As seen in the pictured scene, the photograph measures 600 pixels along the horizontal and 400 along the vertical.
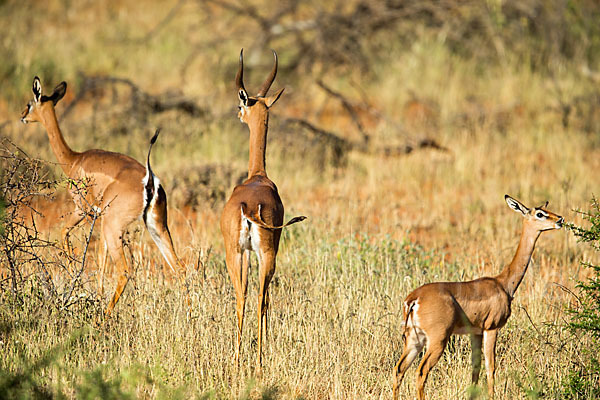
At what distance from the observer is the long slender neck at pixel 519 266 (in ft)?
16.8

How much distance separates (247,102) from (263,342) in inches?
76.9

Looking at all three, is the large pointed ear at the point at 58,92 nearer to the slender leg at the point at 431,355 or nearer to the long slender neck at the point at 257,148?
the long slender neck at the point at 257,148

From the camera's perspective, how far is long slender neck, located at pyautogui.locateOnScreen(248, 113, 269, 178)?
5.94m

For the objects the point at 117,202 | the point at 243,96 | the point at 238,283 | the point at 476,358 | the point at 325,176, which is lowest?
the point at 476,358

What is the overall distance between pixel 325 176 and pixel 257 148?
4258mm

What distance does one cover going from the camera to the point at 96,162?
22.0ft

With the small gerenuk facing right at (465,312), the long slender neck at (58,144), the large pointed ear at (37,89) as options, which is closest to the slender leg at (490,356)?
the small gerenuk facing right at (465,312)

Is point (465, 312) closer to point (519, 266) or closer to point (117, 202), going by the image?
point (519, 266)

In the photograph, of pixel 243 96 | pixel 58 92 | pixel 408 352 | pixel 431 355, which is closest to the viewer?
pixel 431 355

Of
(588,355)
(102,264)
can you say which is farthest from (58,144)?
(588,355)

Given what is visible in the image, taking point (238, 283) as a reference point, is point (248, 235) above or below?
above

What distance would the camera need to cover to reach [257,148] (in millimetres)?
5969

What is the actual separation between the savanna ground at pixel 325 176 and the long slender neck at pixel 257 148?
77 cm

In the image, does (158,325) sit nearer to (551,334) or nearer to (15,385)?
(15,385)
